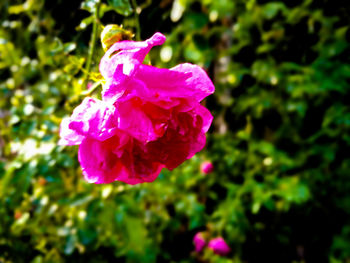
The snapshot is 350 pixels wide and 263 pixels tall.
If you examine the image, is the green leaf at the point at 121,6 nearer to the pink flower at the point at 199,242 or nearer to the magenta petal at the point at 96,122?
the magenta petal at the point at 96,122

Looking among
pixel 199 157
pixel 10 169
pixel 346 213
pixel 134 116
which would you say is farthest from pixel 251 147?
pixel 134 116

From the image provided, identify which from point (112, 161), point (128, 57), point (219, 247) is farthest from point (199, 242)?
point (128, 57)

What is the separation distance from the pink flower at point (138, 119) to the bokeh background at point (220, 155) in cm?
63

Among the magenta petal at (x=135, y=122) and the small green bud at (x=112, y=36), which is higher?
the small green bud at (x=112, y=36)

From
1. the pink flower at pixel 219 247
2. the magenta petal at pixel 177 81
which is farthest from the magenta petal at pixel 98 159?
the pink flower at pixel 219 247

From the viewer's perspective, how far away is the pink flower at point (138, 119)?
0.46 m

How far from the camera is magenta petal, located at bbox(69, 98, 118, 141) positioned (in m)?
0.48

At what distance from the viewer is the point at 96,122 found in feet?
1.58

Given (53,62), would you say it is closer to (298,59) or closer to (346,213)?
(298,59)

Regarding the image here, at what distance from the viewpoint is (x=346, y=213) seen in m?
2.01

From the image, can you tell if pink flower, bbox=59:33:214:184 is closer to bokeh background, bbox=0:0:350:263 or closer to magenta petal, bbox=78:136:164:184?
magenta petal, bbox=78:136:164:184

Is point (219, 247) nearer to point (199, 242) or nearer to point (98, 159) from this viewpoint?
point (199, 242)

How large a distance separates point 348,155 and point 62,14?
146 centimetres

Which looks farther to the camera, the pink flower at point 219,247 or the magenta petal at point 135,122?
the pink flower at point 219,247
